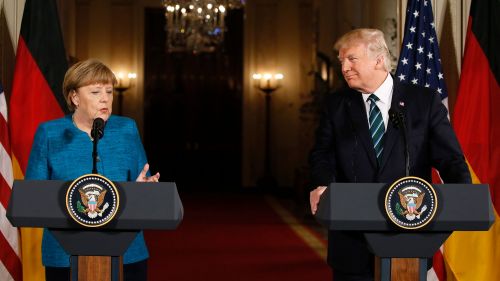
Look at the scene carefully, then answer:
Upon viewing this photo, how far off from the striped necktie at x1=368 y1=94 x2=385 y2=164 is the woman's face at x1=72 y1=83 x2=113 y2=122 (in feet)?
3.77

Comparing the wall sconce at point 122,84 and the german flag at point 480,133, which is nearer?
the german flag at point 480,133

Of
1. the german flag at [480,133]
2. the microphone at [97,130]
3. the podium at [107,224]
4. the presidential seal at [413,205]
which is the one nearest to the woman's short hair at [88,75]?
the microphone at [97,130]

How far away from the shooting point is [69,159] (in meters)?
3.74

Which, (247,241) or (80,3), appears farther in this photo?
(80,3)

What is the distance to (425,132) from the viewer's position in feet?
12.4

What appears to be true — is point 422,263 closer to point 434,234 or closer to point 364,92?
point 434,234

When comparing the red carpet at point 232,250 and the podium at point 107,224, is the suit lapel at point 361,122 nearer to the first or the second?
the podium at point 107,224

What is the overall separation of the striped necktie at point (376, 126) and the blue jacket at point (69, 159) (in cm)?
109

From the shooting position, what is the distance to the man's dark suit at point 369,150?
368 centimetres

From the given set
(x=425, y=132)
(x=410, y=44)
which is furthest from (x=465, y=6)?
(x=425, y=132)

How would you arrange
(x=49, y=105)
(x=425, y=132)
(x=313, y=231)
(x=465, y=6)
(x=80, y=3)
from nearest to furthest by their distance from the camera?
(x=425, y=132), (x=49, y=105), (x=465, y=6), (x=313, y=231), (x=80, y=3)

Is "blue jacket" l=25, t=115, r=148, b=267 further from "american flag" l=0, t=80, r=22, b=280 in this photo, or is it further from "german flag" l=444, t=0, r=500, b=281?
"german flag" l=444, t=0, r=500, b=281

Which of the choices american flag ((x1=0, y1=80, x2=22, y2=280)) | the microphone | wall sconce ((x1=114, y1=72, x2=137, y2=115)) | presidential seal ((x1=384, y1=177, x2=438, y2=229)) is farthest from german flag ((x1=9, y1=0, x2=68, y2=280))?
wall sconce ((x1=114, y1=72, x2=137, y2=115))

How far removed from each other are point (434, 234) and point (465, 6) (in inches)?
149
